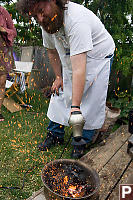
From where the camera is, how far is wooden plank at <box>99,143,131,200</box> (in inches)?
76.2

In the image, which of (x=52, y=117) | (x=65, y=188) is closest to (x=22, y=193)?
(x=65, y=188)

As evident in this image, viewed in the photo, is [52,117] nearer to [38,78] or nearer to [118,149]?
[118,149]

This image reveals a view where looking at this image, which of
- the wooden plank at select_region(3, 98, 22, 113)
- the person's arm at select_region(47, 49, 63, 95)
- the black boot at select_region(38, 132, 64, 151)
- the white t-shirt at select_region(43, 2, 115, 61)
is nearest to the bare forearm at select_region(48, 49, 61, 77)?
the person's arm at select_region(47, 49, 63, 95)

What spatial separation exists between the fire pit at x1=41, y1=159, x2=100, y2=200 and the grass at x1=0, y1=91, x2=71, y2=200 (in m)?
0.55

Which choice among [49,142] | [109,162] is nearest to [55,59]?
[49,142]

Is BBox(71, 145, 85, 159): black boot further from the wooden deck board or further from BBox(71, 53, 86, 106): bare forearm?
BBox(71, 53, 86, 106): bare forearm

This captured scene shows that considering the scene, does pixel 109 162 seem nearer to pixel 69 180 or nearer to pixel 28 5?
pixel 69 180

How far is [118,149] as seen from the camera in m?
2.78

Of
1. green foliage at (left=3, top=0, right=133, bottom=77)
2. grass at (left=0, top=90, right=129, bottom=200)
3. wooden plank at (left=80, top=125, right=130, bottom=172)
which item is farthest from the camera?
green foliage at (left=3, top=0, right=133, bottom=77)

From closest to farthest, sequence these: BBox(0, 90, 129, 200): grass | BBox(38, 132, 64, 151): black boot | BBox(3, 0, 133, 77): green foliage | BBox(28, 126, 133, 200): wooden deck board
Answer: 1. BBox(28, 126, 133, 200): wooden deck board
2. BBox(0, 90, 129, 200): grass
3. BBox(38, 132, 64, 151): black boot
4. BBox(3, 0, 133, 77): green foliage

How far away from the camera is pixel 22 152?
2.69 m

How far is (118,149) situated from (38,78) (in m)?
5.49

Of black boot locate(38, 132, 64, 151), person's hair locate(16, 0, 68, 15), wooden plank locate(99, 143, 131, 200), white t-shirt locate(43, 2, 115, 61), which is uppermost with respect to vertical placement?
person's hair locate(16, 0, 68, 15)

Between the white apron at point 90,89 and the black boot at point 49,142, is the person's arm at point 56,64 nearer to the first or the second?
the white apron at point 90,89
